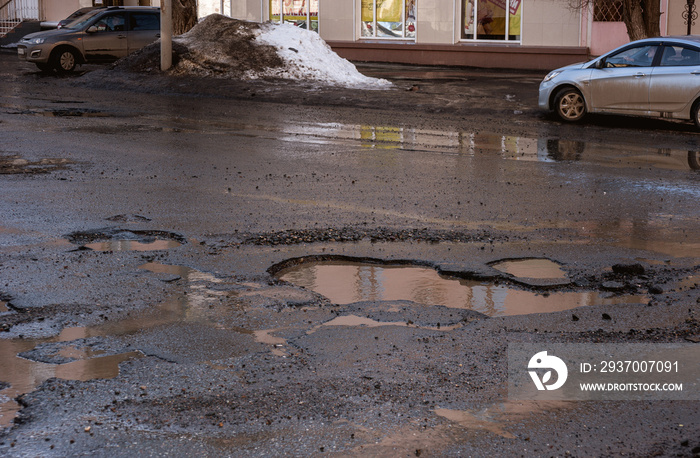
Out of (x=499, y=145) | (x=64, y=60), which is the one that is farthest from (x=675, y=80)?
(x=64, y=60)

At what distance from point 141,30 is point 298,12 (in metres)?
8.54

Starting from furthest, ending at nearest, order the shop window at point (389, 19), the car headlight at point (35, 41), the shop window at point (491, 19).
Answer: the shop window at point (389, 19), the shop window at point (491, 19), the car headlight at point (35, 41)

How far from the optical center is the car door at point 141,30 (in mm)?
26531

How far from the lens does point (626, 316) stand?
555cm

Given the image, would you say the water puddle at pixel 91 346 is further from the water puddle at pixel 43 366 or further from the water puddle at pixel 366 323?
the water puddle at pixel 366 323

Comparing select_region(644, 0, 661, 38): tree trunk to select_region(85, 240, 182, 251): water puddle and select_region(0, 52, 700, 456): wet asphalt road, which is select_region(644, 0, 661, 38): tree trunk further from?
select_region(85, 240, 182, 251): water puddle

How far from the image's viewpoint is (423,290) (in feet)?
20.2

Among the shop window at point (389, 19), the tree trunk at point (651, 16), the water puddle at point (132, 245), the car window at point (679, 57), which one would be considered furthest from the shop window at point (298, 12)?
the water puddle at point (132, 245)

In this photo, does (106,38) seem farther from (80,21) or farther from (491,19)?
(491,19)

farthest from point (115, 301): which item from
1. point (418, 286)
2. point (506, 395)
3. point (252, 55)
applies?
point (252, 55)

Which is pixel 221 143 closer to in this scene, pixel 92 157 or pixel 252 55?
pixel 92 157

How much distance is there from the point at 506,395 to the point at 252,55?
1999 cm

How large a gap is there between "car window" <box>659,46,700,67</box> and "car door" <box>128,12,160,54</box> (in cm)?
1654

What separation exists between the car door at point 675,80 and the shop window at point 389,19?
53.7 feet
